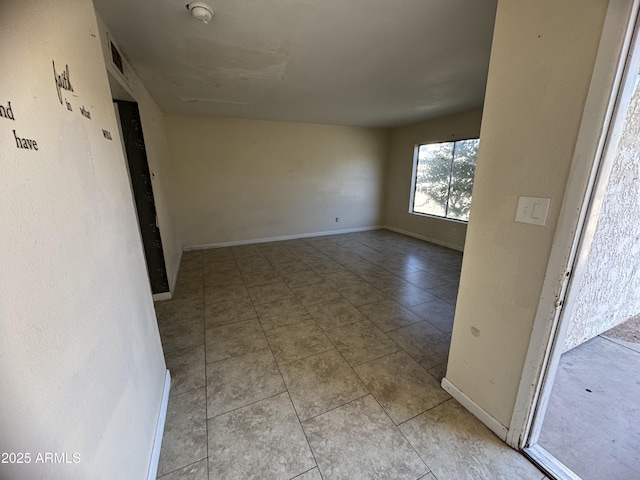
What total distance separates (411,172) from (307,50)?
13.0ft

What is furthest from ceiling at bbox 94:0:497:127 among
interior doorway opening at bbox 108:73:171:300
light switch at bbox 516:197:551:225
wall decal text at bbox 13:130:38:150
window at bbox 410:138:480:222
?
wall decal text at bbox 13:130:38:150

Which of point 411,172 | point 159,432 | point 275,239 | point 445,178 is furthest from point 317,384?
point 411,172

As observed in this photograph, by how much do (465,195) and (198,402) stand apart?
15.6ft

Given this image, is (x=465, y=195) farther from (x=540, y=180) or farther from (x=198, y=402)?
(x=198, y=402)

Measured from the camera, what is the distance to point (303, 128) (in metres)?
5.07

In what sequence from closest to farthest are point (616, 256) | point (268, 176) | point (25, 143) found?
point (25, 143), point (616, 256), point (268, 176)

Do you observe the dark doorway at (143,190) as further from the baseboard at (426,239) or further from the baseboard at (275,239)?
the baseboard at (426,239)

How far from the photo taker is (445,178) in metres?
4.85

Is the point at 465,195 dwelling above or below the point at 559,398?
above

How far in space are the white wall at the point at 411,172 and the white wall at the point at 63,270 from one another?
4.72 m

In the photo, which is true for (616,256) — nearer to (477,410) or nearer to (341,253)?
(477,410)

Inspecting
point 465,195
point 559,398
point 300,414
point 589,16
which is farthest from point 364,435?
point 465,195

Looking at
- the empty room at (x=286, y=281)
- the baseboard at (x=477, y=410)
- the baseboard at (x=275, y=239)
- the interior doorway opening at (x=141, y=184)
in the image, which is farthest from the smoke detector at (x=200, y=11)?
the baseboard at (x=275, y=239)

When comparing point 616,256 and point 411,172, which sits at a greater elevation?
point 411,172
